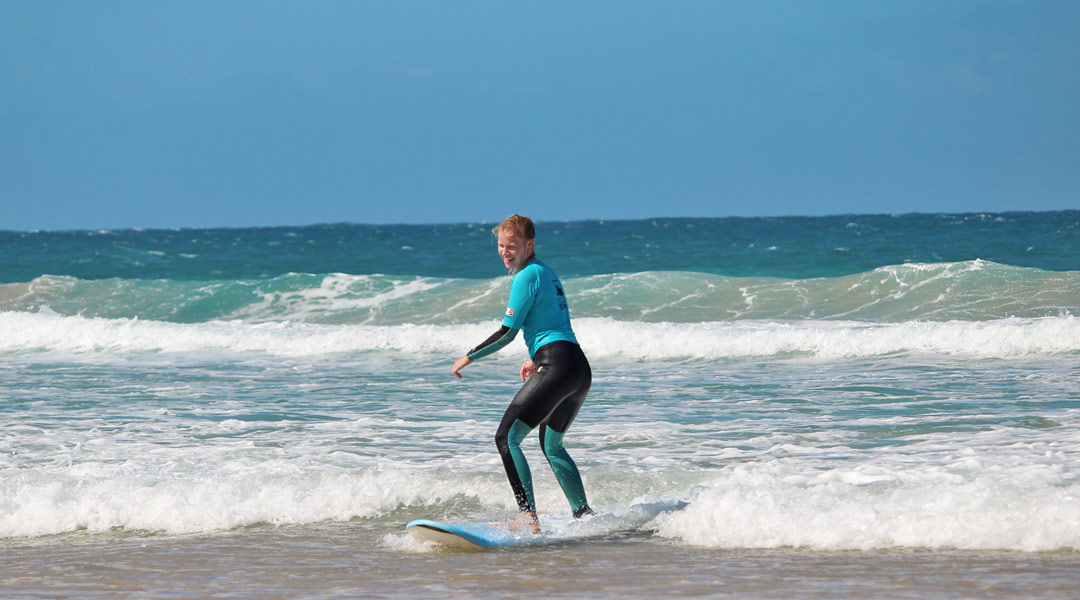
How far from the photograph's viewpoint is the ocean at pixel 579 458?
5.14m

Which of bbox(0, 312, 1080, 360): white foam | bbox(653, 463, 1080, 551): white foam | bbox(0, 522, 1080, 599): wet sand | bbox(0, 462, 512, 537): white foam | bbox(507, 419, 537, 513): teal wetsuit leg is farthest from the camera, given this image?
bbox(0, 312, 1080, 360): white foam

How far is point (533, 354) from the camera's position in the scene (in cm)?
567

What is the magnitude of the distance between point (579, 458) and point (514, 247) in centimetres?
261

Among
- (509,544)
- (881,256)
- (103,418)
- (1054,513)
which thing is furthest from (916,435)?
(881,256)

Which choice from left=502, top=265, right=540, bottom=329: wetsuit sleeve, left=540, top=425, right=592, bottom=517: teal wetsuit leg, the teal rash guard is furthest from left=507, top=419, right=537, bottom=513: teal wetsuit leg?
left=502, top=265, right=540, bottom=329: wetsuit sleeve

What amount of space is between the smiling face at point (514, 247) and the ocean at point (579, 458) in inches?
59.4

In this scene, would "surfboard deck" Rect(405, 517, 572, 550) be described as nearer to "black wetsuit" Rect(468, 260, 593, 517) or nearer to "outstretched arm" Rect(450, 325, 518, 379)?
"black wetsuit" Rect(468, 260, 593, 517)

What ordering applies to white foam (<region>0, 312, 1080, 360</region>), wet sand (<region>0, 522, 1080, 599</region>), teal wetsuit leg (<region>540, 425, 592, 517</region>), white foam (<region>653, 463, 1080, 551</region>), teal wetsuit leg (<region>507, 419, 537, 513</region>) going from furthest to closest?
1. white foam (<region>0, 312, 1080, 360</region>)
2. teal wetsuit leg (<region>540, 425, 592, 517</region>)
3. teal wetsuit leg (<region>507, 419, 537, 513</region>)
4. white foam (<region>653, 463, 1080, 551</region>)
5. wet sand (<region>0, 522, 1080, 599</region>)

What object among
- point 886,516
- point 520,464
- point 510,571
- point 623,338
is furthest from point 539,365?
point 623,338

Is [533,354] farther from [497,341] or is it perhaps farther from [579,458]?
[579,458]

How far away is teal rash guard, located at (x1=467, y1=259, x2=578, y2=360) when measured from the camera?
5.48 metres

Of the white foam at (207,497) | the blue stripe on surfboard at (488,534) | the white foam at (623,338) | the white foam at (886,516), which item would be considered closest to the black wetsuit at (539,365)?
the blue stripe on surfboard at (488,534)

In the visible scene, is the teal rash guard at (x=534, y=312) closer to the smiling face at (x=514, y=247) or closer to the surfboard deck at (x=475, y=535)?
the smiling face at (x=514, y=247)

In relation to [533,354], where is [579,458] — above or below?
below
